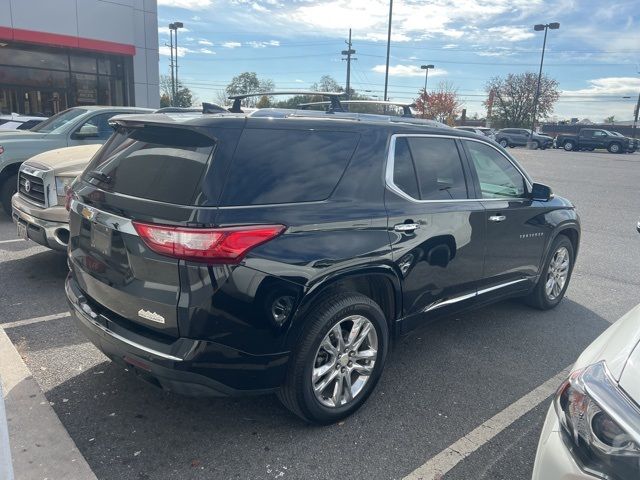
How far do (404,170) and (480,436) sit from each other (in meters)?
1.75

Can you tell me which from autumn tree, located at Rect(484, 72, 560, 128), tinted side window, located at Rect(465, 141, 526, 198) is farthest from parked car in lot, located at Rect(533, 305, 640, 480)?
autumn tree, located at Rect(484, 72, 560, 128)

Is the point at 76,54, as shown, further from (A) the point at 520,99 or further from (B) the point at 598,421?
(A) the point at 520,99

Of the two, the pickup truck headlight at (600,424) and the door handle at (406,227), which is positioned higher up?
the door handle at (406,227)

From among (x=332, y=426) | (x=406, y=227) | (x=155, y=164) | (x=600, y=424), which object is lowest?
(x=332, y=426)

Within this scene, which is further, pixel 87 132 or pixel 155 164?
pixel 87 132

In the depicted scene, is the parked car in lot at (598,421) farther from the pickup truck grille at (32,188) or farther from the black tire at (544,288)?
the pickup truck grille at (32,188)

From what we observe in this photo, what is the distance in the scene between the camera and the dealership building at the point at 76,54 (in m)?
19.3

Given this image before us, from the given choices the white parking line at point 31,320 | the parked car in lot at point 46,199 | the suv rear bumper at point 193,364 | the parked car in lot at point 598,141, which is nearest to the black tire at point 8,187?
the parked car in lot at point 46,199

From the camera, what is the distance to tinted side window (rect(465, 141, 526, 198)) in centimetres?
429

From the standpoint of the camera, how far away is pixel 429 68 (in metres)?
55.9

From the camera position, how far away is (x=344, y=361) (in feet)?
10.4

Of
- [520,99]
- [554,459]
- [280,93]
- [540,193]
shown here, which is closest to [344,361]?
[554,459]

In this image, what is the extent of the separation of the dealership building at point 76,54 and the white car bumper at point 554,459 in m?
22.1

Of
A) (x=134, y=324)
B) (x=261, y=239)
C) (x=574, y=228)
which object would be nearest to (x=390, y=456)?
(x=261, y=239)
